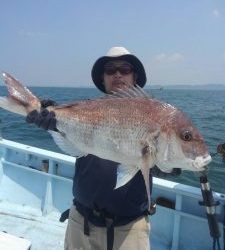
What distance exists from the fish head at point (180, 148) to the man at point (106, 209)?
2.28 ft

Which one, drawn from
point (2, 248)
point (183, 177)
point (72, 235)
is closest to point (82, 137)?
point (72, 235)

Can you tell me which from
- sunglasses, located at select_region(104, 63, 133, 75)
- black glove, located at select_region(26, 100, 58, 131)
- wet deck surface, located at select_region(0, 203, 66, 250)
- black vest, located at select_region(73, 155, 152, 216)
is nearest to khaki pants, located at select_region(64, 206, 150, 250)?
black vest, located at select_region(73, 155, 152, 216)

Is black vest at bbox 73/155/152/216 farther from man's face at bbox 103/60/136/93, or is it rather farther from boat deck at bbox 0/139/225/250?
boat deck at bbox 0/139/225/250

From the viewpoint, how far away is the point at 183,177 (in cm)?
962

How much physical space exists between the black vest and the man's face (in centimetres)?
70

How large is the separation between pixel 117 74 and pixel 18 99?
0.95 m

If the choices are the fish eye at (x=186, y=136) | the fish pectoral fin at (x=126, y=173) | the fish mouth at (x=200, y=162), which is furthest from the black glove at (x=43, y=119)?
the fish mouth at (x=200, y=162)

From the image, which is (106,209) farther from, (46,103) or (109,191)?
(46,103)

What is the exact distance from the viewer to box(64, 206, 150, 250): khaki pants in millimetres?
3156

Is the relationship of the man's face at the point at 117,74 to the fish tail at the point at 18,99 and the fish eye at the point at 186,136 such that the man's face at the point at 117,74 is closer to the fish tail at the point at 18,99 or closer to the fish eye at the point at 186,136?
the fish tail at the point at 18,99

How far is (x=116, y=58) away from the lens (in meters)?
3.45

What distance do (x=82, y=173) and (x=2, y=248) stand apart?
1009 millimetres

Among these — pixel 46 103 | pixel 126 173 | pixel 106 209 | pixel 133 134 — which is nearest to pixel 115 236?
pixel 106 209

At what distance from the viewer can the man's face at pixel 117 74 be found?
3.35 m
